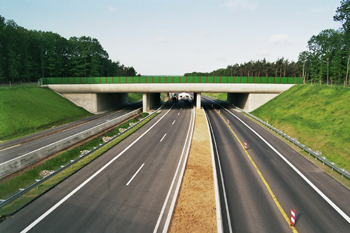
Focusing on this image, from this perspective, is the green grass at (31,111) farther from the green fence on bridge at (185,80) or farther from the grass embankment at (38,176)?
the grass embankment at (38,176)

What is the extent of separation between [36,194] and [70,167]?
189 inches

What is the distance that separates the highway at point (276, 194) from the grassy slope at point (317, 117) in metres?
3.91

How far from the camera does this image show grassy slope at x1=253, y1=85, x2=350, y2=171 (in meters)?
23.8

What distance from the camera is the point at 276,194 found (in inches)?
610

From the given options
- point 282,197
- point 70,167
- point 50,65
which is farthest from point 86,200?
point 50,65

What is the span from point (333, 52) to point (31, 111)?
9355 cm

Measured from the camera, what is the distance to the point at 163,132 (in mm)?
33844

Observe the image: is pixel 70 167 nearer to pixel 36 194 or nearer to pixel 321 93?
pixel 36 194

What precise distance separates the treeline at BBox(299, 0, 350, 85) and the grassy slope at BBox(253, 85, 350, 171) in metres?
19.3

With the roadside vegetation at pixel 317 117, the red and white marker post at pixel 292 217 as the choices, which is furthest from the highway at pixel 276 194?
the roadside vegetation at pixel 317 117

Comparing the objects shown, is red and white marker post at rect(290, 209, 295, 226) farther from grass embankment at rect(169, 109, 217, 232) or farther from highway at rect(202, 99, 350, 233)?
grass embankment at rect(169, 109, 217, 232)

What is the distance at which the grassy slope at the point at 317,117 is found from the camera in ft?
78.2

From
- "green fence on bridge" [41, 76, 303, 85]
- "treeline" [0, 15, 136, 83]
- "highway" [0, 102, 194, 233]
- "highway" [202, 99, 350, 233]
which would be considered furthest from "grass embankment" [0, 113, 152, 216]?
"treeline" [0, 15, 136, 83]

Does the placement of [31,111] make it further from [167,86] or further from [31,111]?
[167,86]
